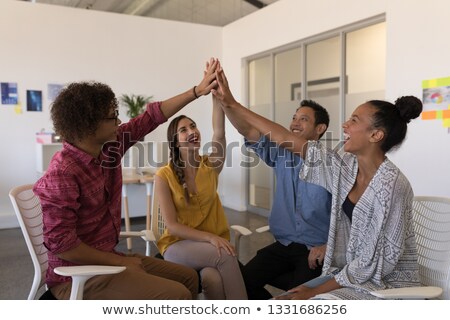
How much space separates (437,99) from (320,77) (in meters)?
1.81

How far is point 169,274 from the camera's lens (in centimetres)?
201

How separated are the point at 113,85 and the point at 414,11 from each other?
14.0ft

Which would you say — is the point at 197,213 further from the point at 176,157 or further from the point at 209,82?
the point at 209,82

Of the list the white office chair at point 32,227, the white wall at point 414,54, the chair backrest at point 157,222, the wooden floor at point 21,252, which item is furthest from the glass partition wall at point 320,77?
the white office chair at point 32,227

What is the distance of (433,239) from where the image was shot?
189 cm

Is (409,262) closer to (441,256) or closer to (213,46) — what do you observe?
(441,256)

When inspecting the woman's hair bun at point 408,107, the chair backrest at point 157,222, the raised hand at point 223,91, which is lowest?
the chair backrest at point 157,222

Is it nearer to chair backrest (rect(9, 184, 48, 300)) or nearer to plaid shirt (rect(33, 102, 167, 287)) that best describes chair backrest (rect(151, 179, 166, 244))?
plaid shirt (rect(33, 102, 167, 287))

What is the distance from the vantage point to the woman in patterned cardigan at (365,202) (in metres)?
1.56

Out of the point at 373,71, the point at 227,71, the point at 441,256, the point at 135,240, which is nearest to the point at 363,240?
the point at 441,256

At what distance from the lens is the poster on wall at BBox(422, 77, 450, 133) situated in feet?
12.0

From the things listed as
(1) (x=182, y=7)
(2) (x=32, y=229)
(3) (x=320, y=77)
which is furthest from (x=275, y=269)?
(1) (x=182, y=7)

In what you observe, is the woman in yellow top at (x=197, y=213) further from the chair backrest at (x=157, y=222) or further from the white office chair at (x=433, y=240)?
the white office chair at (x=433, y=240)

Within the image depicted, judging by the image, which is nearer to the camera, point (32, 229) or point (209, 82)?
point (32, 229)
